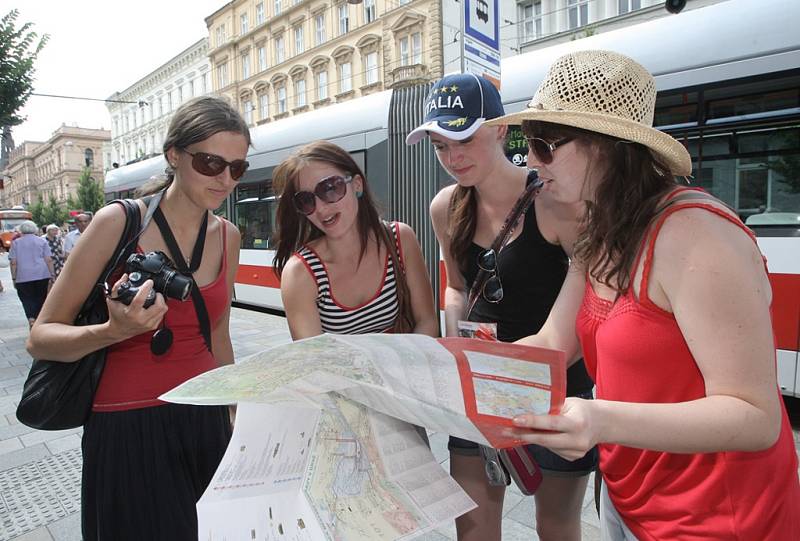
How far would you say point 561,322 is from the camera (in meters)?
1.36

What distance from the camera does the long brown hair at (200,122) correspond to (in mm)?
1685

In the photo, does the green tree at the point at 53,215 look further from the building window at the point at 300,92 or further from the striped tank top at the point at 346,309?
the striped tank top at the point at 346,309

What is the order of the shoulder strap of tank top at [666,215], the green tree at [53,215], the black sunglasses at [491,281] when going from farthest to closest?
the green tree at [53,215] < the black sunglasses at [491,281] < the shoulder strap of tank top at [666,215]

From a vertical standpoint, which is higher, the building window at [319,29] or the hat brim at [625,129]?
the building window at [319,29]

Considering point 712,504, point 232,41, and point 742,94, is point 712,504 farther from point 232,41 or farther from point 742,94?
point 232,41

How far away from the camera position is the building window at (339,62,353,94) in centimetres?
3030

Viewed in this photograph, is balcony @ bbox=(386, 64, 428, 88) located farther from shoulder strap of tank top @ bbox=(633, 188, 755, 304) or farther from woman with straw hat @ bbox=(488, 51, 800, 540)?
shoulder strap of tank top @ bbox=(633, 188, 755, 304)

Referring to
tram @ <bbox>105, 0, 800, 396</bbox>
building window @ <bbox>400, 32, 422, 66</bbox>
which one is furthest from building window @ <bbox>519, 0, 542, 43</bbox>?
tram @ <bbox>105, 0, 800, 396</bbox>

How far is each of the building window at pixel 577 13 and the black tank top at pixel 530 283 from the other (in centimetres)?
2211

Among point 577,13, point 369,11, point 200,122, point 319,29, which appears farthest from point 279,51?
point 200,122

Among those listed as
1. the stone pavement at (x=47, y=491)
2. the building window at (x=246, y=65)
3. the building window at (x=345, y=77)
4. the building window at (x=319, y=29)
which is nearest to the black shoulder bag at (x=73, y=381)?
the stone pavement at (x=47, y=491)

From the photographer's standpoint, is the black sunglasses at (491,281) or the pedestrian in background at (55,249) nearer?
the black sunglasses at (491,281)

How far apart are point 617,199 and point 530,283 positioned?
656 millimetres

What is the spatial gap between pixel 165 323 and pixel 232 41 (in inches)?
1676
